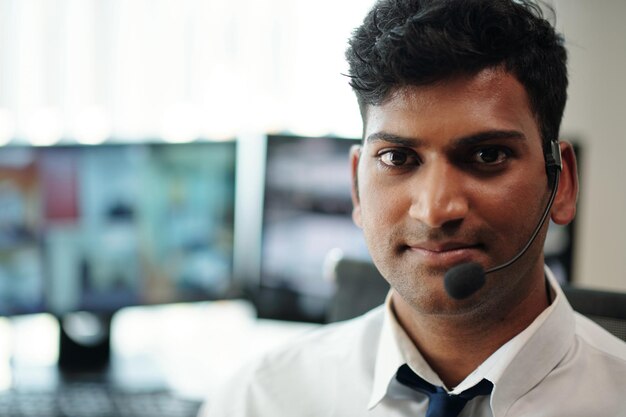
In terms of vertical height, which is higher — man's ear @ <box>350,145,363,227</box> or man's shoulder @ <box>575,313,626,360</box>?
man's ear @ <box>350,145,363,227</box>

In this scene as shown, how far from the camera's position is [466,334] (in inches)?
50.1

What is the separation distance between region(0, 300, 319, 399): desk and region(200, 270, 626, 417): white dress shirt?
77 cm

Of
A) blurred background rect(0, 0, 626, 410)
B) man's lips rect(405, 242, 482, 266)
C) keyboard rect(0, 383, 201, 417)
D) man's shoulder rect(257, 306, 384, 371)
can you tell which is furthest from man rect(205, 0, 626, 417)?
blurred background rect(0, 0, 626, 410)

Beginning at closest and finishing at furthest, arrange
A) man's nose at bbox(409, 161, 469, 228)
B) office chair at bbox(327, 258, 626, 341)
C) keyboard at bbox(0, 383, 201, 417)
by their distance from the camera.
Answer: man's nose at bbox(409, 161, 469, 228), office chair at bbox(327, 258, 626, 341), keyboard at bbox(0, 383, 201, 417)

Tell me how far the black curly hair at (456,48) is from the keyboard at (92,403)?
1104 millimetres

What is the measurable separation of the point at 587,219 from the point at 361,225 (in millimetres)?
1968

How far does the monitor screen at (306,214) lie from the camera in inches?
95.0

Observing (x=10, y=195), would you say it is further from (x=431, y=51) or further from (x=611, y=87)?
(x=611, y=87)

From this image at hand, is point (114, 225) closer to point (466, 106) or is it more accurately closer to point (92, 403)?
point (92, 403)

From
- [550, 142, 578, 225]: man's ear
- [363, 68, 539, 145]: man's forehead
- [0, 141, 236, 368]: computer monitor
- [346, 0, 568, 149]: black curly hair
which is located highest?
[346, 0, 568, 149]: black curly hair

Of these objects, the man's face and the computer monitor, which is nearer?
the man's face

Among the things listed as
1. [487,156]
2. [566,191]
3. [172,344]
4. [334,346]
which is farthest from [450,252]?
[172,344]

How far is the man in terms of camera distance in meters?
1.17

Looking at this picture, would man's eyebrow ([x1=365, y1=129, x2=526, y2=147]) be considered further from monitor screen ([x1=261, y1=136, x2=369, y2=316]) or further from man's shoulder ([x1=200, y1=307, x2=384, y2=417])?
monitor screen ([x1=261, y1=136, x2=369, y2=316])
